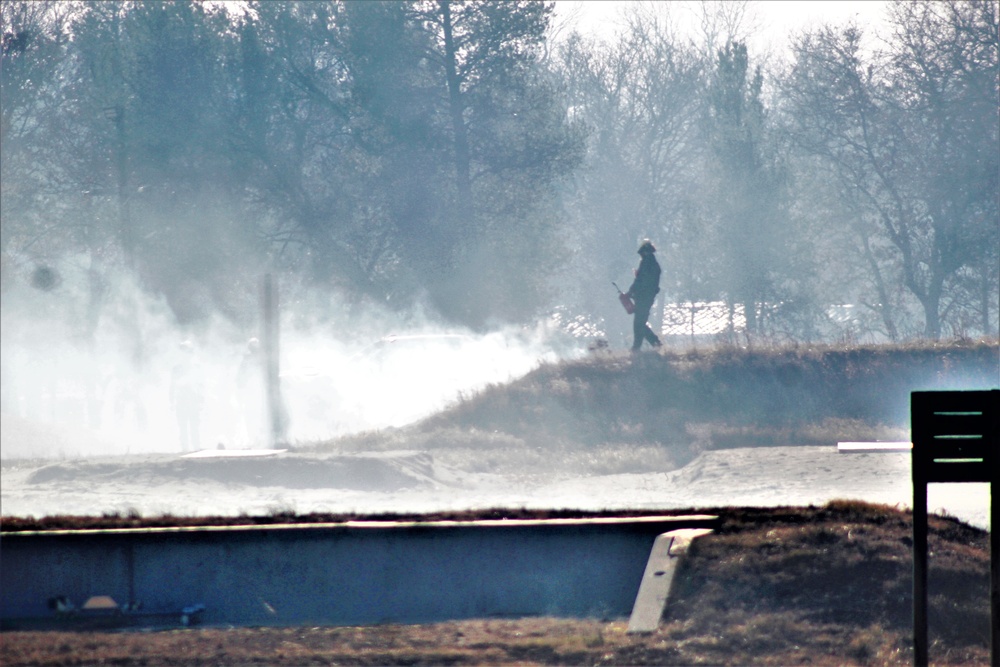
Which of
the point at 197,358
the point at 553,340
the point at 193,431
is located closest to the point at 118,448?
the point at 193,431

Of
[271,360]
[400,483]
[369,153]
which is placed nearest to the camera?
[400,483]

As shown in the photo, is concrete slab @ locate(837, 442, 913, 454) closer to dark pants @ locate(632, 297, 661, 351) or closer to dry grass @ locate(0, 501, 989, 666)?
dark pants @ locate(632, 297, 661, 351)

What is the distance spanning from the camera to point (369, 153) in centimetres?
3762

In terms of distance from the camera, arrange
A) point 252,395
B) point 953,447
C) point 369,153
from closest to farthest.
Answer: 1. point 953,447
2. point 252,395
3. point 369,153

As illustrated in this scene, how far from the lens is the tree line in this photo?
124ft

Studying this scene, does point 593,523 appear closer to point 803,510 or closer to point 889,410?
point 803,510

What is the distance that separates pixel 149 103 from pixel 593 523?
32.9m

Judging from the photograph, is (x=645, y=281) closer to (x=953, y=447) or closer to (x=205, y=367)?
(x=953, y=447)

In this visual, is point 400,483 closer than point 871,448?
No

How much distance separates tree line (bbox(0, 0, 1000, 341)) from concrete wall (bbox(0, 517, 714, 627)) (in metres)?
28.5

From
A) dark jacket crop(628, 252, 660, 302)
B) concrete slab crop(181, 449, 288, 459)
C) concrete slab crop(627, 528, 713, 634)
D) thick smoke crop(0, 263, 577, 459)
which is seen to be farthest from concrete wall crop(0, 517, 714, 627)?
thick smoke crop(0, 263, 577, 459)

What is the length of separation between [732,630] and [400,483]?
997cm

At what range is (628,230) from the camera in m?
51.4

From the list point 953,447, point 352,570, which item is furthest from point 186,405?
point 953,447
